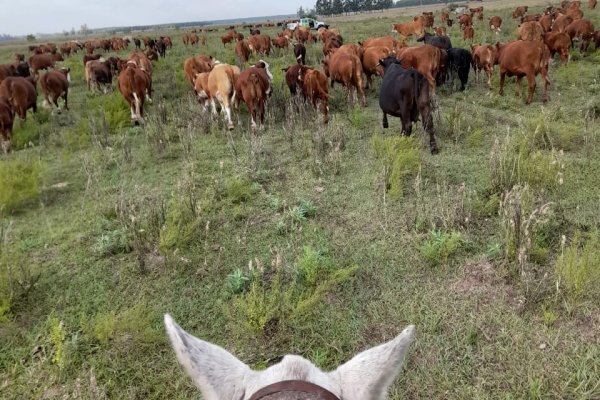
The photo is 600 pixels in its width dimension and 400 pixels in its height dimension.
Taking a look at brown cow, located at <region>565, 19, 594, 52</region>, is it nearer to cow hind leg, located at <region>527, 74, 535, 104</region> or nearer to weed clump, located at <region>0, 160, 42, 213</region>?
cow hind leg, located at <region>527, 74, 535, 104</region>

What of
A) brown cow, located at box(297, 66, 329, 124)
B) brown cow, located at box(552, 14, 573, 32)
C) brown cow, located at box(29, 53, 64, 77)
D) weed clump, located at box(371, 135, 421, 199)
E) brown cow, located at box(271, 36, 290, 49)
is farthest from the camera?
brown cow, located at box(271, 36, 290, 49)

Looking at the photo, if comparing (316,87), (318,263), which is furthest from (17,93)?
(318,263)

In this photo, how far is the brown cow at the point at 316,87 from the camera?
8.76 metres

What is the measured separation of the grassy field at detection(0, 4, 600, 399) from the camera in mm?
3129

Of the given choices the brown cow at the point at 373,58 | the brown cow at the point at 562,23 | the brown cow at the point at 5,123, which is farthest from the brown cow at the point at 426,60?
the brown cow at the point at 5,123

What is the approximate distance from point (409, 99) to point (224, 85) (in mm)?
4139

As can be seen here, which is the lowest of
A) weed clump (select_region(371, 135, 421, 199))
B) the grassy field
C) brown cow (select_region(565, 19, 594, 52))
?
the grassy field

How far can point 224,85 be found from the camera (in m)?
9.16

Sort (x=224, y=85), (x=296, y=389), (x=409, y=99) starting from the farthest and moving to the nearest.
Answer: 1. (x=224, y=85)
2. (x=409, y=99)
3. (x=296, y=389)

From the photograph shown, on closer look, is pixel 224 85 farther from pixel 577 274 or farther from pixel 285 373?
pixel 285 373

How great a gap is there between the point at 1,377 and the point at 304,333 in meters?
2.28

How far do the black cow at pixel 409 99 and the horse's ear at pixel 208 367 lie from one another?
19.5 ft

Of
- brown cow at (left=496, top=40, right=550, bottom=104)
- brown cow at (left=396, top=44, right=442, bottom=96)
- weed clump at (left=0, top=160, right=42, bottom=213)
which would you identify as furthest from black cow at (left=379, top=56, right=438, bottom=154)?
weed clump at (left=0, top=160, right=42, bottom=213)

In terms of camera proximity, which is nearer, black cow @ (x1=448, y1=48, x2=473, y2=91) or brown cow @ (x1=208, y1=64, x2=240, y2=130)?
brown cow @ (x1=208, y1=64, x2=240, y2=130)
